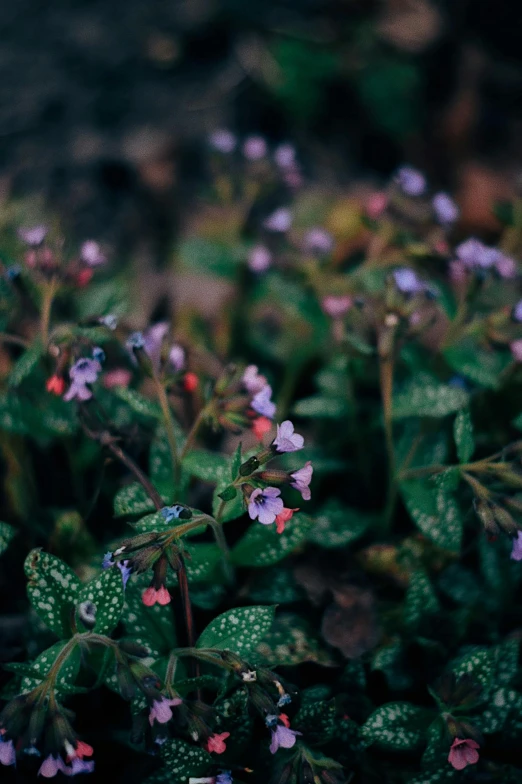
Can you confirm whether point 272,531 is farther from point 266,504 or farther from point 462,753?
point 462,753

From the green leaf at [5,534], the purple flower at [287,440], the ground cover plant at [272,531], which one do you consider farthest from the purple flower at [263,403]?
the green leaf at [5,534]

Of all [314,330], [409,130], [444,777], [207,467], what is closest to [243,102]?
[409,130]

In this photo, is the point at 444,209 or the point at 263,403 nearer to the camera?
the point at 263,403

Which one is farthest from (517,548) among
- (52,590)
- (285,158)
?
(285,158)

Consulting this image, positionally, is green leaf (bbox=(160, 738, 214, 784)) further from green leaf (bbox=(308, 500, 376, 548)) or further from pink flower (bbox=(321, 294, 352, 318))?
pink flower (bbox=(321, 294, 352, 318))

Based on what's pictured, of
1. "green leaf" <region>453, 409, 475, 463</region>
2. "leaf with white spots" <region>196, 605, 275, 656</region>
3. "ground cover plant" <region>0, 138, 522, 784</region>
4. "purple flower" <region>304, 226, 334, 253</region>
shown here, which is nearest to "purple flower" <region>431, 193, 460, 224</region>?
"ground cover plant" <region>0, 138, 522, 784</region>

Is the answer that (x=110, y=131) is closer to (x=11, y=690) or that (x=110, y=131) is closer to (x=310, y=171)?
(x=310, y=171)
